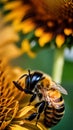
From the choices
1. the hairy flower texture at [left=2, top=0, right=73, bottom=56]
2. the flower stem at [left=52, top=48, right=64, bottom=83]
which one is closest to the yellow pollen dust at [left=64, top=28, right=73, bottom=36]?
A: the hairy flower texture at [left=2, top=0, right=73, bottom=56]

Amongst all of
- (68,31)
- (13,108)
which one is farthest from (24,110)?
(68,31)

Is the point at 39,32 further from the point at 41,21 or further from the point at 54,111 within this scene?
the point at 54,111

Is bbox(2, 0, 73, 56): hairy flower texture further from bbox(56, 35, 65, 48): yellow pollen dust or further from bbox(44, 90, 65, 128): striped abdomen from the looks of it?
bbox(44, 90, 65, 128): striped abdomen

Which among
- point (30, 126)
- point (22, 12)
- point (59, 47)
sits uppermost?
point (22, 12)

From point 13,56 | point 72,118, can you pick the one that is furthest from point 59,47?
point 13,56

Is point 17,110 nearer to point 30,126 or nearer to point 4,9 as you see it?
point 30,126

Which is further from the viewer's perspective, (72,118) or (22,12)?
(22,12)
